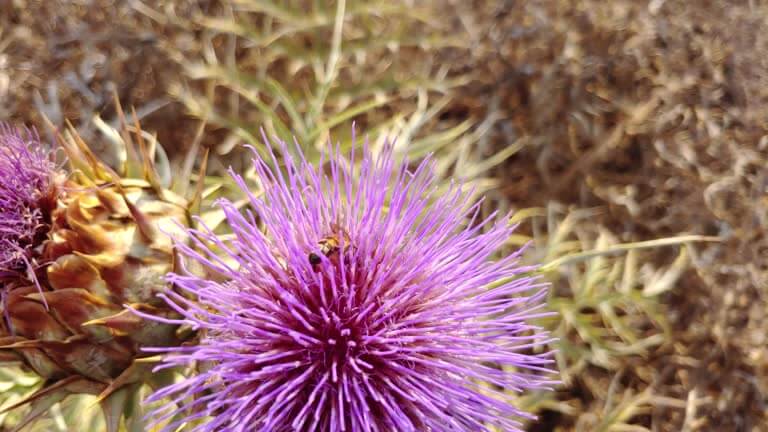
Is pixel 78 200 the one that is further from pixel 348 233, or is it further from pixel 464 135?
pixel 464 135

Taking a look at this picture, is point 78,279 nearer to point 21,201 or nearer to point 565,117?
point 21,201

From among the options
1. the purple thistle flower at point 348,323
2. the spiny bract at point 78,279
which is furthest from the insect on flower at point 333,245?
the spiny bract at point 78,279

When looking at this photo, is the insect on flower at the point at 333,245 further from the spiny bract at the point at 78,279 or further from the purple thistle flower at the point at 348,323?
the spiny bract at the point at 78,279

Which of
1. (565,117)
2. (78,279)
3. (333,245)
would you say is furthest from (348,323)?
(565,117)

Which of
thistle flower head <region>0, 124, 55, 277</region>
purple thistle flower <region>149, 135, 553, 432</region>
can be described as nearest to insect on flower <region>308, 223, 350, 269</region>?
purple thistle flower <region>149, 135, 553, 432</region>

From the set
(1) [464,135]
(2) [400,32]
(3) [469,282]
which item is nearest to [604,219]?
(1) [464,135]

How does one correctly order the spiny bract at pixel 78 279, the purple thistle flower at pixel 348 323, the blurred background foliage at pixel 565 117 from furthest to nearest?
the blurred background foliage at pixel 565 117, the spiny bract at pixel 78 279, the purple thistle flower at pixel 348 323
